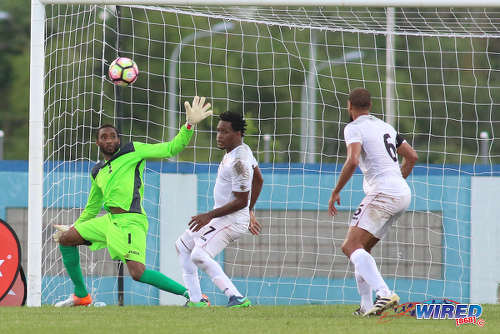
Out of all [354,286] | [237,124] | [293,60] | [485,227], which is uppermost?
[293,60]

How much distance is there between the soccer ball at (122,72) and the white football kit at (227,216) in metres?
1.38

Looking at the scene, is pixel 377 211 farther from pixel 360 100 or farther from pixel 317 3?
pixel 317 3

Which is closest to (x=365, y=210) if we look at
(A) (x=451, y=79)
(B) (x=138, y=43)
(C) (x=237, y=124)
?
(C) (x=237, y=124)

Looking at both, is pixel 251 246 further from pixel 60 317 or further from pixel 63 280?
pixel 60 317

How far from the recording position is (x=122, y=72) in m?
10.8

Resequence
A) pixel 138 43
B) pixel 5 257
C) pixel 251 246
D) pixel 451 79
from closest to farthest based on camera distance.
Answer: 1. pixel 5 257
2. pixel 251 246
3. pixel 138 43
4. pixel 451 79

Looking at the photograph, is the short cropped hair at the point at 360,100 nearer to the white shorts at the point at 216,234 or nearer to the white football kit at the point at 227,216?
the white football kit at the point at 227,216

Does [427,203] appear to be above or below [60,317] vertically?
above

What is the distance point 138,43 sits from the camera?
3953 cm

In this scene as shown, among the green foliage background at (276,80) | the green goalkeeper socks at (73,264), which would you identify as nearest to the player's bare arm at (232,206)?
the green goalkeeper socks at (73,264)

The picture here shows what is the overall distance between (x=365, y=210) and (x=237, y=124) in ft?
6.38

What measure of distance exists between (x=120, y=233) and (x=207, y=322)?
210cm

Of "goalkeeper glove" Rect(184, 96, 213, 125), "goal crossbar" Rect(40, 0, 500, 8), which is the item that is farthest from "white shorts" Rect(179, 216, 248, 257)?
"goal crossbar" Rect(40, 0, 500, 8)

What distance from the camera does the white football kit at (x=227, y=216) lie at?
10297 millimetres
